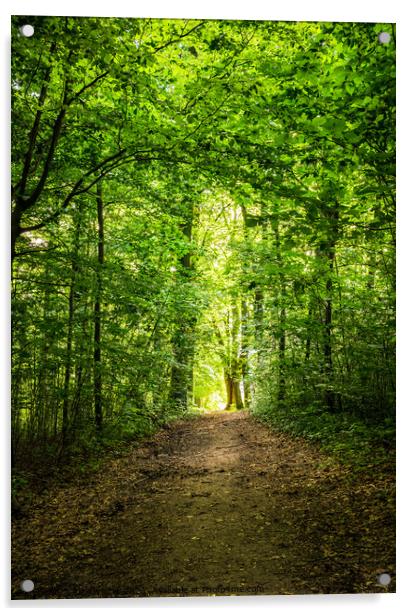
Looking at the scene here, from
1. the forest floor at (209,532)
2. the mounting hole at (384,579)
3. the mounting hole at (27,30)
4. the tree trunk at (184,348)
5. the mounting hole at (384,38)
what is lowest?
the mounting hole at (384,579)

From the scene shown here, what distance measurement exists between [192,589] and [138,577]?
1.29 feet

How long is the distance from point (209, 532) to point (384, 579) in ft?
4.35

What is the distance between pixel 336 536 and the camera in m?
3.08

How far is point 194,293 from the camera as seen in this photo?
412 cm

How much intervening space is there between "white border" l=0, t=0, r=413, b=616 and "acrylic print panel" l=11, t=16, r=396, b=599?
0.10 meters

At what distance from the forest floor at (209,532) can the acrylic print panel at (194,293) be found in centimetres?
Result: 2

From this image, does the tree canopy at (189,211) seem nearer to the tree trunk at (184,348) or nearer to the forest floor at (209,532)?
the tree trunk at (184,348)

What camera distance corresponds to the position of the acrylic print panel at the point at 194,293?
3.11 metres

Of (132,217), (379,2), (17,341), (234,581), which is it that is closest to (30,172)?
(132,217)
